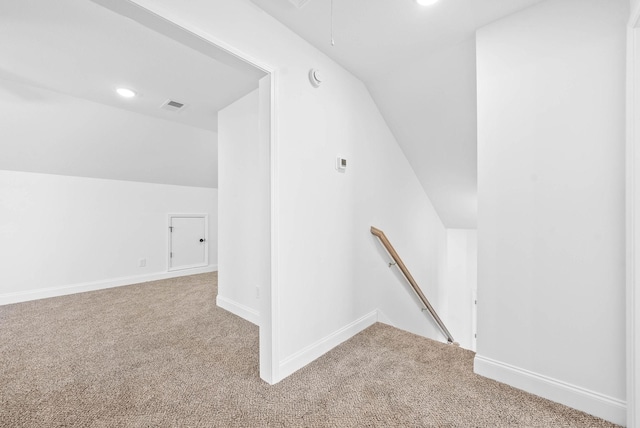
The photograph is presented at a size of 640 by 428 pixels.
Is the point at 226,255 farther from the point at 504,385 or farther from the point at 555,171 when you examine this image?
the point at 555,171

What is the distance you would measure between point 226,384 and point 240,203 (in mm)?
1642

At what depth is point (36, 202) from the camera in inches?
131

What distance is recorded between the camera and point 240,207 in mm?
2750

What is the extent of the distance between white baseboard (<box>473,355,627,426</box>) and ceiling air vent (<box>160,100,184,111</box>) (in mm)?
3533

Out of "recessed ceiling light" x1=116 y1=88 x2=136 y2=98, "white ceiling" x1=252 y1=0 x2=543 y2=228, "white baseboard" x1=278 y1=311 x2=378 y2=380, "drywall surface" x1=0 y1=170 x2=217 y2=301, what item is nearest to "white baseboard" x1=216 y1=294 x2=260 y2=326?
"white baseboard" x1=278 y1=311 x2=378 y2=380

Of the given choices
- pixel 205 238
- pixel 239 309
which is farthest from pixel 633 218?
pixel 205 238

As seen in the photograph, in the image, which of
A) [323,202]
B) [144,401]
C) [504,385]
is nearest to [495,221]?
[504,385]

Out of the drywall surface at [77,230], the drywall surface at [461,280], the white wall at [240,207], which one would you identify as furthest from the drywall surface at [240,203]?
the drywall surface at [461,280]

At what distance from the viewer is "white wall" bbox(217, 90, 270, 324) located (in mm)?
2586

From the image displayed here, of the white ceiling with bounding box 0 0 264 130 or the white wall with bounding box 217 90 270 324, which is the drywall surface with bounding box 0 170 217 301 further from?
the white wall with bounding box 217 90 270 324

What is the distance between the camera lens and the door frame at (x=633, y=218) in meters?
1.18

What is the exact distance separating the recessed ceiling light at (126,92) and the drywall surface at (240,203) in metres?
0.83

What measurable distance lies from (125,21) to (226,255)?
2105 mm

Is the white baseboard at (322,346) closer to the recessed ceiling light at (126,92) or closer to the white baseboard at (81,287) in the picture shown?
the recessed ceiling light at (126,92)
